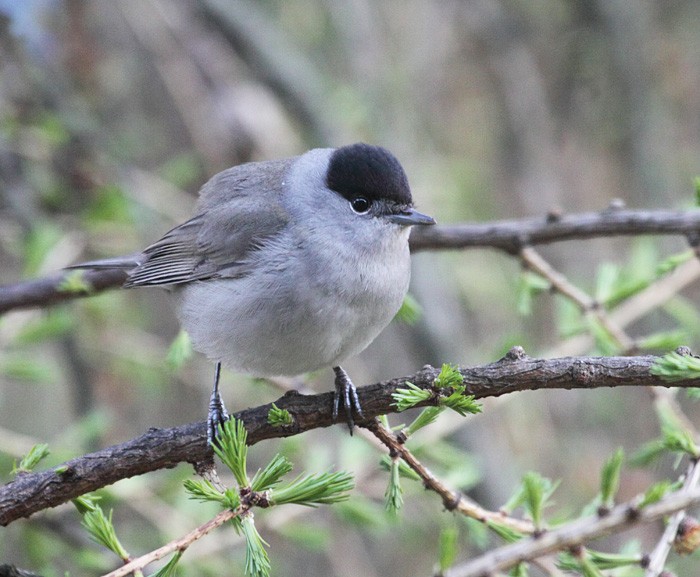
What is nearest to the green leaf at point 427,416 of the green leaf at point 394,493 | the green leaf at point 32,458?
the green leaf at point 394,493

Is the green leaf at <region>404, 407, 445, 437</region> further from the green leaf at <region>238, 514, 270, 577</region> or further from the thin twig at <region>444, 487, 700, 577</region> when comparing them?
the green leaf at <region>238, 514, 270, 577</region>

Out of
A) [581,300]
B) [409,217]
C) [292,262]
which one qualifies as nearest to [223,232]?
[292,262]

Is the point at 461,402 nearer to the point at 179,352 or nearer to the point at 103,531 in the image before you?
the point at 103,531

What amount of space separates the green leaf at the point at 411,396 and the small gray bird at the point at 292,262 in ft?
1.37

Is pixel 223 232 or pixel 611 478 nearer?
pixel 611 478

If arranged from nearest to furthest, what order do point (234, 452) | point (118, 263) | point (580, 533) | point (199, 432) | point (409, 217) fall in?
point (580, 533) < point (234, 452) < point (199, 432) < point (409, 217) < point (118, 263)

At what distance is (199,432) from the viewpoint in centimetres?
221

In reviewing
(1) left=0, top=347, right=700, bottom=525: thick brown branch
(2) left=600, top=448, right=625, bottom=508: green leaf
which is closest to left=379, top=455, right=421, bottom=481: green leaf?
(1) left=0, top=347, right=700, bottom=525: thick brown branch

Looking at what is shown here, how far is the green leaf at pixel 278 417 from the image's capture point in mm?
2207

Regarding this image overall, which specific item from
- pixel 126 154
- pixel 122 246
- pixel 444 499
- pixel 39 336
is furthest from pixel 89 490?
pixel 126 154

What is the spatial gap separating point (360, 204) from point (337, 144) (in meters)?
1.46

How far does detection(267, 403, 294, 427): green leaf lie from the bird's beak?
1.10 meters

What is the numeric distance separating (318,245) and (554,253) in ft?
11.6

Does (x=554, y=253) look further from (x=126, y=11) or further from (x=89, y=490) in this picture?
(x=89, y=490)
